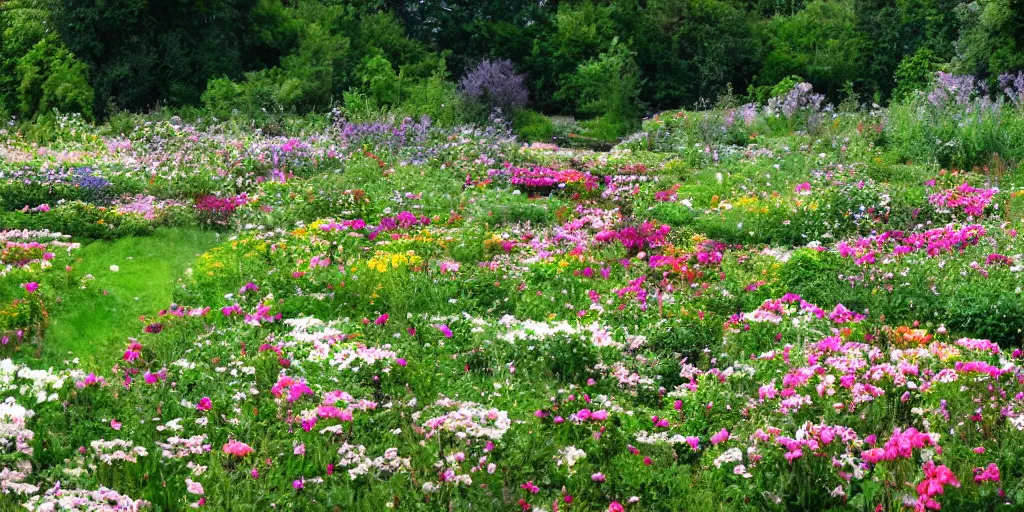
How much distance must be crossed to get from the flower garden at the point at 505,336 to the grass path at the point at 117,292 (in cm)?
3

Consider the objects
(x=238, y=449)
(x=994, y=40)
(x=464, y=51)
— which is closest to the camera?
(x=238, y=449)

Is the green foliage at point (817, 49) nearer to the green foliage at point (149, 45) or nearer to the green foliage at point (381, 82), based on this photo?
the green foliage at point (381, 82)

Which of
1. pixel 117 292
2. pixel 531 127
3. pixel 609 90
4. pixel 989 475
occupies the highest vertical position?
pixel 989 475

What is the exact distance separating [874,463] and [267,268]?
4.93 metres

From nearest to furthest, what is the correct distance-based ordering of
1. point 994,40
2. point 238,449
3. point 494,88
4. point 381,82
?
point 238,449 < point 994,40 < point 381,82 < point 494,88

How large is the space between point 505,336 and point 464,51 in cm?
1914

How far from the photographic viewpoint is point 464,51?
23.9 m

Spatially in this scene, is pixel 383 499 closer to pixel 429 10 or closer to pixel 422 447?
pixel 422 447

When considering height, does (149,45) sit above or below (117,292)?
above

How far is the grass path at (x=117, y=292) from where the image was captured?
6.22m

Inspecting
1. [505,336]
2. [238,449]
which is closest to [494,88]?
[505,336]

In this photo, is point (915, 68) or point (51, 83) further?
point (915, 68)

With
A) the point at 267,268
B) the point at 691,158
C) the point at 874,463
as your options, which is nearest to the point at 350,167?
the point at 267,268

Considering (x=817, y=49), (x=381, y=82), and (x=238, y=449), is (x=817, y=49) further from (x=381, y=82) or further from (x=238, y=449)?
(x=238, y=449)
